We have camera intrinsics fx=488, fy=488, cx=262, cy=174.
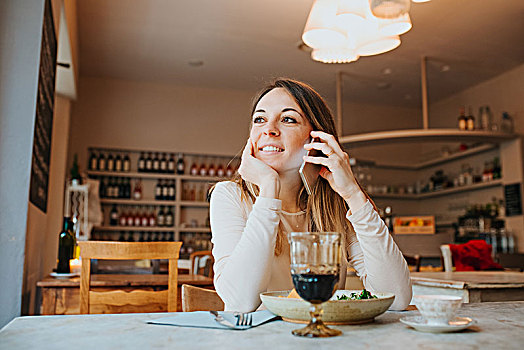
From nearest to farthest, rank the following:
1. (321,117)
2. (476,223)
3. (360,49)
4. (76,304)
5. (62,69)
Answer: (321,117) → (76,304) → (360,49) → (62,69) → (476,223)

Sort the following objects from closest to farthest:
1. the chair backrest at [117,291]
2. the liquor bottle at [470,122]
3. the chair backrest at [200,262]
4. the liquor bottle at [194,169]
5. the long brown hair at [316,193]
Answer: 1. the long brown hair at [316,193]
2. the chair backrest at [117,291]
3. the chair backrest at [200,262]
4. the liquor bottle at [470,122]
5. the liquor bottle at [194,169]

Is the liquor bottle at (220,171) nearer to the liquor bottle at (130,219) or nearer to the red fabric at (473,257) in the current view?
the liquor bottle at (130,219)

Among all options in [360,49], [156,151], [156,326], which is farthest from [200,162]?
[156,326]

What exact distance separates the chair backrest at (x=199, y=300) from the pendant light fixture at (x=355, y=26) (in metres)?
2.23

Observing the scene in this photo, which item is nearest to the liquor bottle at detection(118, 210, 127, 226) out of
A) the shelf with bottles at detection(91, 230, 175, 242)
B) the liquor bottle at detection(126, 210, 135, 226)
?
the liquor bottle at detection(126, 210, 135, 226)

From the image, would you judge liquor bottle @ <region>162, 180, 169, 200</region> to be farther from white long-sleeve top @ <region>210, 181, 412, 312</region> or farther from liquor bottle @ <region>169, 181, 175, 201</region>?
white long-sleeve top @ <region>210, 181, 412, 312</region>

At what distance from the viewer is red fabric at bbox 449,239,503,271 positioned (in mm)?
3473

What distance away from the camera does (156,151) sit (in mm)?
6270

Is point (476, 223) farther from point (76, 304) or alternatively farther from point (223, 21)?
point (76, 304)

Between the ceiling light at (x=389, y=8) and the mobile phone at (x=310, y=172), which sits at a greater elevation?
the ceiling light at (x=389, y=8)

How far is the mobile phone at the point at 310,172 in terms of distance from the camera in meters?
1.28

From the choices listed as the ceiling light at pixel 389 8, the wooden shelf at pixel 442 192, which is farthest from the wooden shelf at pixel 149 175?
the ceiling light at pixel 389 8

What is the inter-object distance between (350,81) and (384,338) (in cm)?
580

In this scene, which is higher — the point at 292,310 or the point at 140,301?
the point at 292,310
